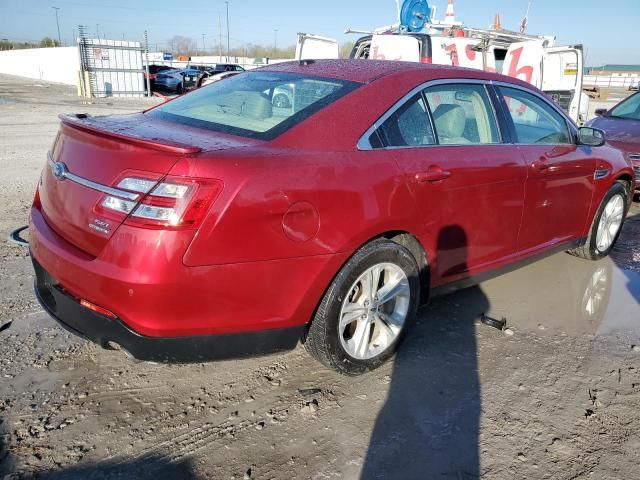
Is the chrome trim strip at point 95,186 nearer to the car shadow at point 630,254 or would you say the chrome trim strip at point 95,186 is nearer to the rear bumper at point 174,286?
the rear bumper at point 174,286

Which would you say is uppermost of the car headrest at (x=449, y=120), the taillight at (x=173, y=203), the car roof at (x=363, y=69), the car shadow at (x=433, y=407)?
the car roof at (x=363, y=69)

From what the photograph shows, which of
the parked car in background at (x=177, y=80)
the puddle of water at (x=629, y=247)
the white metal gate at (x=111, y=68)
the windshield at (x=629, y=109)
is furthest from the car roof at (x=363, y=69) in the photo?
the parked car in background at (x=177, y=80)

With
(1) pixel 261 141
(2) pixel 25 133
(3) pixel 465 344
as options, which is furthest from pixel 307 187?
(2) pixel 25 133

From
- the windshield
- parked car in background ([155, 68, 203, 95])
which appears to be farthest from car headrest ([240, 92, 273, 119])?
parked car in background ([155, 68, 203, 95])

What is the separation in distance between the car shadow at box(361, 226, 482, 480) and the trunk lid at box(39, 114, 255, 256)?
149 centimetres

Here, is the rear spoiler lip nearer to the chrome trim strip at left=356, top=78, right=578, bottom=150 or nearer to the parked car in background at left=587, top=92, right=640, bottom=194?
the chrome trim strip at left=356, top=78, right=578, bottom=150

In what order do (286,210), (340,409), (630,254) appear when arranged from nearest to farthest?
(286,210) < (340,409) < (630,254)

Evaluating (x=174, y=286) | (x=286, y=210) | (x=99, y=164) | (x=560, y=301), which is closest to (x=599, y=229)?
(x=560, y=301)

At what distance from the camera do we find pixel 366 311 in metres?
2.84

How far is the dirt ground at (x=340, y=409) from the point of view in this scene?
2246 mm

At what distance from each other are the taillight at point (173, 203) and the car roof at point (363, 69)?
1260 mm

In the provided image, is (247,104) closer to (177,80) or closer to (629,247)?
(629,247)

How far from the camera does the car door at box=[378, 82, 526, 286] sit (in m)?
2.91

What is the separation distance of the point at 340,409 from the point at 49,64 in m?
41.1
